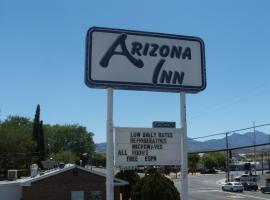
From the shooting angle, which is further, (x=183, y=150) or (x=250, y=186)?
(x=250, y=186)

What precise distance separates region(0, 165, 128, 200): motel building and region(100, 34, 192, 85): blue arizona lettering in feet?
101

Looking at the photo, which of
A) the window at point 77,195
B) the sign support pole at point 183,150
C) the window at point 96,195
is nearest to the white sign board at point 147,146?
the sign support pole at point 183,150

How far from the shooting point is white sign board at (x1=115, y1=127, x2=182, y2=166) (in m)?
11.6

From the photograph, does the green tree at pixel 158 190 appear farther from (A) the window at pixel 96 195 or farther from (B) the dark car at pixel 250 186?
(B) the dark car at pixel 250 186

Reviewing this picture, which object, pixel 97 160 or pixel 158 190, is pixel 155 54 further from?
pixel 97 160

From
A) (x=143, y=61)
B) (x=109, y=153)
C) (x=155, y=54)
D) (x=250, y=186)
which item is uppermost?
(x=155, y=54)

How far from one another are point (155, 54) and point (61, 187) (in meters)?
33.2

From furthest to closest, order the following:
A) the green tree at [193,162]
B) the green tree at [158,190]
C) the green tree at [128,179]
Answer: the green tree at [193,162]
the green tree at [128,179]
the green tree at [158,190]

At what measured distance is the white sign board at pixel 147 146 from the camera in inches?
457

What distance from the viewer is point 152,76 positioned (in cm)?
1188

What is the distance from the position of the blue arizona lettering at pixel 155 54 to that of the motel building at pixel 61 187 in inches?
1212

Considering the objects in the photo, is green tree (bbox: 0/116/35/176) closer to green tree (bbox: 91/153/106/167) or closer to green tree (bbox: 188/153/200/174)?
green tree (bbox: 188/153/200/174)

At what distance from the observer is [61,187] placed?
4347 centimetres

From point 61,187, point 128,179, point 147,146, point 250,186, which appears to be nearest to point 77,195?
point 61,187
